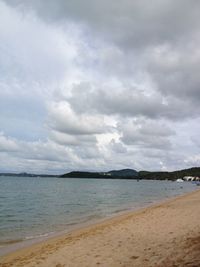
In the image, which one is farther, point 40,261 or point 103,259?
point 40,261

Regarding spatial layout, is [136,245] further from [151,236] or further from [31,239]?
[31,239]

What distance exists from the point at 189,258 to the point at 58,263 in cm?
426

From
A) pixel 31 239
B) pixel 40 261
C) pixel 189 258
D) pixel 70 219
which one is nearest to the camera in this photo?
pixel 189 258

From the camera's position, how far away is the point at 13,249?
58.4 ft

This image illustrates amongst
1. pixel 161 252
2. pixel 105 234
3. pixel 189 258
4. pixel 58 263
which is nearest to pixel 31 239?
pixel 105 234

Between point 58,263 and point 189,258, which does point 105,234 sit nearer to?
point 58,263

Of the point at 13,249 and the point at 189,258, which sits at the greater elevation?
the point at 189,258

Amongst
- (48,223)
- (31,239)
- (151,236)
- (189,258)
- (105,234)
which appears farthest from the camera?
(48,223)

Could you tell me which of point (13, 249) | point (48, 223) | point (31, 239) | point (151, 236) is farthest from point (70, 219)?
point (151, 236)

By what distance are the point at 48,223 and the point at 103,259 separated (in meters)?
17.9

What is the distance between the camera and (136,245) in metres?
13.5

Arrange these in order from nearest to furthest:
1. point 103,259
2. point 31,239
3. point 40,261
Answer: point 103,259
point 40,261
point 31,239

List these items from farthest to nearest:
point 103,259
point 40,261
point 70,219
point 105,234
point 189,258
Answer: point 70,219, point 105,234, point 40,261, point 103,259, point 189,258

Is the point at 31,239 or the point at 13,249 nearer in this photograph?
the point at 13,249
